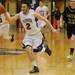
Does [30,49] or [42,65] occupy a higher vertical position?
[30,49]

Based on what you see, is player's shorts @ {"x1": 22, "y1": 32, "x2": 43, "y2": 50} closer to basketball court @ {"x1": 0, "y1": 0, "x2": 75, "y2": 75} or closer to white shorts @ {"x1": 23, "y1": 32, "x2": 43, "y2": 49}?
white shorts @ {"x1": 23, "y1": 32, "x2": 43, "y2": 49}

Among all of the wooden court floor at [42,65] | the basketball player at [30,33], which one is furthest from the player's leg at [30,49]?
the wooden court floor at [42,65]

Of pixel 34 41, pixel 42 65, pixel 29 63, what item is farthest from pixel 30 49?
pixel 29 63

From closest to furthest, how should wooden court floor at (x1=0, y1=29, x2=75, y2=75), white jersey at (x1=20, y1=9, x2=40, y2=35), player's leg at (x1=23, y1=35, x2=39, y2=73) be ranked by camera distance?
player's leg at (x1=23, y1=35, x2=39, y2=73)
white jersey at (x1=20, y1=9, x2=40, y2=35)
wooden court floor at (x1=0, y1=29, x2=75, y2=75)

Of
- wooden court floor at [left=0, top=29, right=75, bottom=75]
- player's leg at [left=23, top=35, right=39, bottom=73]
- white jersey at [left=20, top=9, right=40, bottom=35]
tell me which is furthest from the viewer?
wooden court floor at [left=0, top=29, right=75, bottom=75]

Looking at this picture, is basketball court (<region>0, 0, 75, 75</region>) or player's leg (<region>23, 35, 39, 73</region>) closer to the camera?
player's leg (<region>23, 35, 39, 73</region>)

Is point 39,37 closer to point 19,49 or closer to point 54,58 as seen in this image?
point 54,58

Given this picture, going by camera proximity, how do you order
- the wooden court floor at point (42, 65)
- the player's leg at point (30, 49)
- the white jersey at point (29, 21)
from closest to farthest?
the player's leg at point (30, 49) → the white jersey at point (29, 21) → the wooden court floor at point (42, 65)

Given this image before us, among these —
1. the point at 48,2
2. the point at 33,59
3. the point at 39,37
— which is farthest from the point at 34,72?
the point at 48,2

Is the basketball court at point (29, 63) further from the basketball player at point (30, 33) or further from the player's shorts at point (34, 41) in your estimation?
the player's shorts at point (34, 41)

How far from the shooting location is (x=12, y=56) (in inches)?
414

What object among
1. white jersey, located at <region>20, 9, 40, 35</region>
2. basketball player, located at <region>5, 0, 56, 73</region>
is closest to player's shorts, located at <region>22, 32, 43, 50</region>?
basketball player, located at <region>5, 0, 56, 73</region>

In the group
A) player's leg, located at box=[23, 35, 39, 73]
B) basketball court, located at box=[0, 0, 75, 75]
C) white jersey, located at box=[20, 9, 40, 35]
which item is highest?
white jersey, located at box=[20, 9, 40, 35]

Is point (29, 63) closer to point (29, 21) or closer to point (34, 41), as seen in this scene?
point (34, 41)
